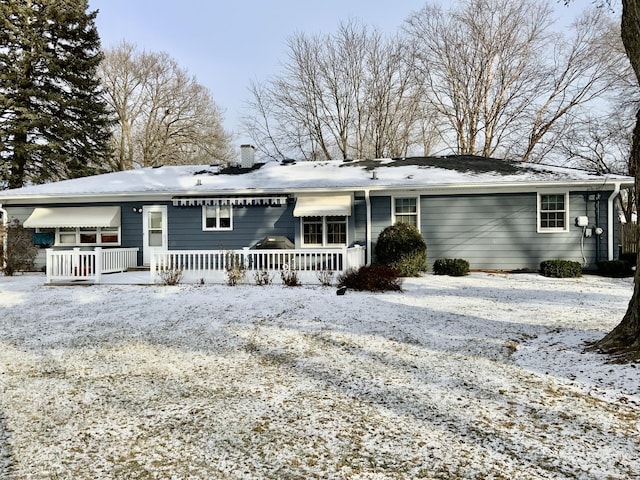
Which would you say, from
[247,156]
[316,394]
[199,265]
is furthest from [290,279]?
[247,156]

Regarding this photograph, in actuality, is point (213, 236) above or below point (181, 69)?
below

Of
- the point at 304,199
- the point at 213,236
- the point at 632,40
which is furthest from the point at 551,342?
the point at 213,236

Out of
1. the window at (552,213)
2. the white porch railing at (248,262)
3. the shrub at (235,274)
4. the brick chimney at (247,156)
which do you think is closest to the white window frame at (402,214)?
the white porch railing at (248,262)

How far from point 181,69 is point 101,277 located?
2462 cm

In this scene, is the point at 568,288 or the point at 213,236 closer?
the point at 568,288

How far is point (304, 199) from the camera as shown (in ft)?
42.8

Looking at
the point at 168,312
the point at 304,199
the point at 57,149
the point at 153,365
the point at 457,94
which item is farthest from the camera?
the point at 457,94

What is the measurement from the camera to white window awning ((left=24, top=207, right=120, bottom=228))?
13.4 m

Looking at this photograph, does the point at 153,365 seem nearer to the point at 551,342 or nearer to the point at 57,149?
the point at 551,342

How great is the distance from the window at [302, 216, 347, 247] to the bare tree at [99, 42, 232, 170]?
62.0ft

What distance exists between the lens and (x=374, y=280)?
28.7ft

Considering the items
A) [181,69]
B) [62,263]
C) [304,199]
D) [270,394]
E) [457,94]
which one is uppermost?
[181,69]

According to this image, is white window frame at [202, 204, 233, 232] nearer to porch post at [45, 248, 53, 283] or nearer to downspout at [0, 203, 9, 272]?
porch post at [45, 248, 53, 283]

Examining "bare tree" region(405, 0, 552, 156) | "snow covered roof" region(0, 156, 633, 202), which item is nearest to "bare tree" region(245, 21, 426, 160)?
"bare tree" region(405, 0, 552, 156)
